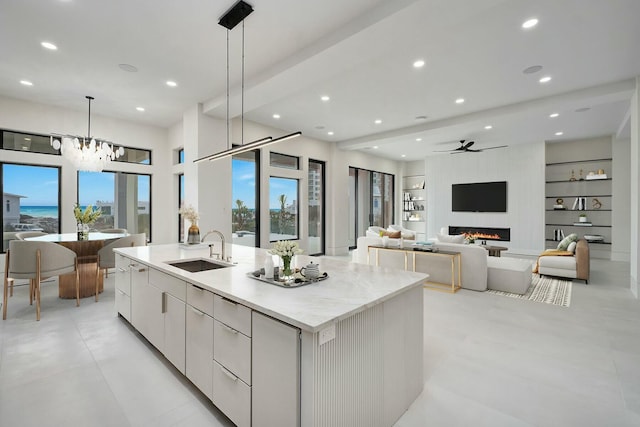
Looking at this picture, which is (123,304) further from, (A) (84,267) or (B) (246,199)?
(B) (246,199)

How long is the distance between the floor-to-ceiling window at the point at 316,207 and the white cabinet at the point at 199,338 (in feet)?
19.8

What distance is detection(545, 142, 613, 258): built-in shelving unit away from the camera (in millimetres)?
7797

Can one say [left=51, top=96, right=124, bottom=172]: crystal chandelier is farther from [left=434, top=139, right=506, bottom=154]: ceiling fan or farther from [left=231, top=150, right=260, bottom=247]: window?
[left=434, top=139, right=506, bottom=154]: ceiling fan

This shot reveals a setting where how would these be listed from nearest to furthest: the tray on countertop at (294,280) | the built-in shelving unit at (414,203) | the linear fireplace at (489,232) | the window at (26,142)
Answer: the tray on countertop at (294,280) → the window at (26,142) → the linear fireplace at (489,232) → the built-in shelving unit at (414,203)

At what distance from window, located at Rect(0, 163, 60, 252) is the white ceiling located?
1.28 m

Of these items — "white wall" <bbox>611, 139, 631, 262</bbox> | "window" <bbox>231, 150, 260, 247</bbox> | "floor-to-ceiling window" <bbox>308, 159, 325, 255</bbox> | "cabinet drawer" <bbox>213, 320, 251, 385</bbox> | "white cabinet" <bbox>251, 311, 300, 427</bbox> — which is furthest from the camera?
"floor-to-ceiling window" <bbox>308, 159, 325, 255</bbox>

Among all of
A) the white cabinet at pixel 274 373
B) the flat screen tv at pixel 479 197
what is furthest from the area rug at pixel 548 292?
the white cabinet at pixel 274 373

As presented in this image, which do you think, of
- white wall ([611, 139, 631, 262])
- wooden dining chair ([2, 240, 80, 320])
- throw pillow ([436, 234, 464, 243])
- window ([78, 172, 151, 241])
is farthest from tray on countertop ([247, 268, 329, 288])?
white wall ([611, 139, 631, 262])

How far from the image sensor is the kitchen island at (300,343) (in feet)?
4.41

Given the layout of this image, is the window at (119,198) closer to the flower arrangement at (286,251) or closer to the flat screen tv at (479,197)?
the flower arrangement at (286,251)

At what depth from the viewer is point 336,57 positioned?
133 inches

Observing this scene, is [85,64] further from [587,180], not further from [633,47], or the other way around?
[587,180]

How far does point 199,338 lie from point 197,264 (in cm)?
117

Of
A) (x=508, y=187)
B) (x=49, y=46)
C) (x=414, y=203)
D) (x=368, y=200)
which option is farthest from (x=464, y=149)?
(x=49, y=46)
